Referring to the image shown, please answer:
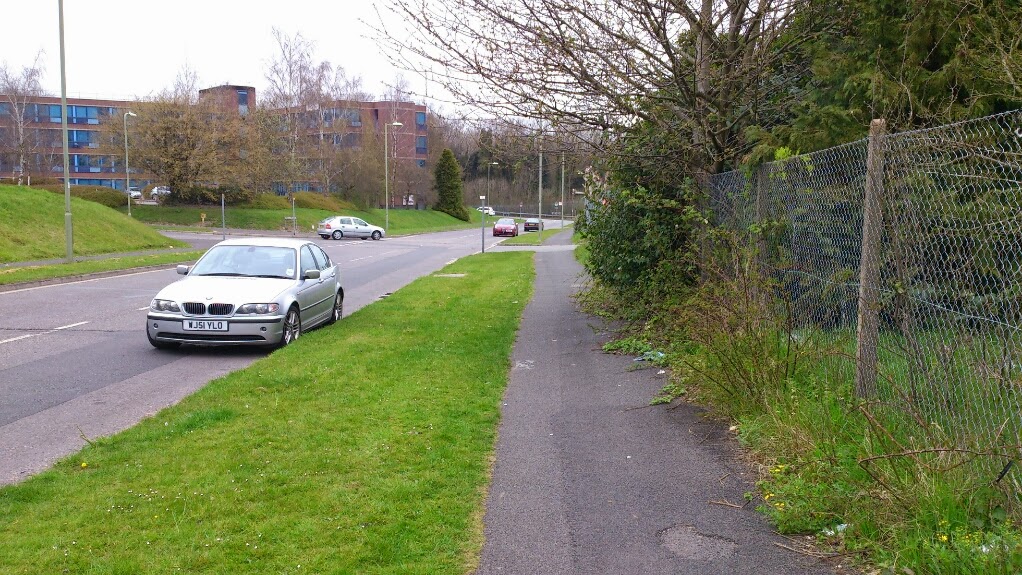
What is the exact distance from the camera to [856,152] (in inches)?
206

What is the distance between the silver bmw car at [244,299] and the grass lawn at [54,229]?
628 inches

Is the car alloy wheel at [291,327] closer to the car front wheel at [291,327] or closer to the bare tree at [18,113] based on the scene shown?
the car front wheel at [291,327]

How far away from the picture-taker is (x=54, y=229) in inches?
1103

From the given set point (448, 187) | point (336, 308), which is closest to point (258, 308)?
point (336, 308)

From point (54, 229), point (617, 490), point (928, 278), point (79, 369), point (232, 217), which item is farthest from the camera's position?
point (232, 217)

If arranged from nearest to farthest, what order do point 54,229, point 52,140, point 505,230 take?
point 54,229
point 505,230
point 52,140

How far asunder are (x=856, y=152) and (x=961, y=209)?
1189 millimetres

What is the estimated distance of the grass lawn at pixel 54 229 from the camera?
1000 inches

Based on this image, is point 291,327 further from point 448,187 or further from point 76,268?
point 448,187

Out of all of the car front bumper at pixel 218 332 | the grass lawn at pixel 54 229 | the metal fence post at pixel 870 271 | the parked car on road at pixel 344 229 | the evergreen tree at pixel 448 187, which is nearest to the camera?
the metal fence post at pixel 870 271

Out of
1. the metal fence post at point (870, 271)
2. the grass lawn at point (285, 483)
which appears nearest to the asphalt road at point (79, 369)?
the grass lawn at point (285, 483)

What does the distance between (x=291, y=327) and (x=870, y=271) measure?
786 centimetres

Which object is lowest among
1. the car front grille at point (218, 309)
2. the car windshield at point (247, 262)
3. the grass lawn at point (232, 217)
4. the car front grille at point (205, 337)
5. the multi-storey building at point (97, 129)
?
the car front grille at point (205, 337)

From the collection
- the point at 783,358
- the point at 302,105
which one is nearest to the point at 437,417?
the point at 783,358
